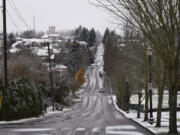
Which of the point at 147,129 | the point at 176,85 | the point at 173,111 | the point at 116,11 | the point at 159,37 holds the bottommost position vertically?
the point at 147,129

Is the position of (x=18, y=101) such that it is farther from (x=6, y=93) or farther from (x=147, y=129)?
(x=147, y=129)

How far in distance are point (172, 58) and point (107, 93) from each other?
104m

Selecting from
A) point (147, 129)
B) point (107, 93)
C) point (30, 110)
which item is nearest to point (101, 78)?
point (107, 93)

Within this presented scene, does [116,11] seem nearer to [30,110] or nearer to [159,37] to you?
[159,37]

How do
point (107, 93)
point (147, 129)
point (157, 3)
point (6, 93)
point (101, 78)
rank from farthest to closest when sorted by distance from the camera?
1. point (101, 78)
2. point (107, 93)
3. point (6, 93)
4. point (147, 129)
5. point (157, 3)

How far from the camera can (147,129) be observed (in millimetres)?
17641

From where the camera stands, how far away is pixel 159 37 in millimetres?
14445

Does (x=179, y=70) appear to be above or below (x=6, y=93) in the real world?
above

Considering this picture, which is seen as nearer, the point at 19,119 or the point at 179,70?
the point at 179,70

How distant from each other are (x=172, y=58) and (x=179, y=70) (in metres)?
1.24

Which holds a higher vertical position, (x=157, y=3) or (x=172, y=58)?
(x=157, y=3)

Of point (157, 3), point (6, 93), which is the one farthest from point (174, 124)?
point (6, 93)

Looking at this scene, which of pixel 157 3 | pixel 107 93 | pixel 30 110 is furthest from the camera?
pixel 107 93

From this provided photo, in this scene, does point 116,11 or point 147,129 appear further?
point 147,129
